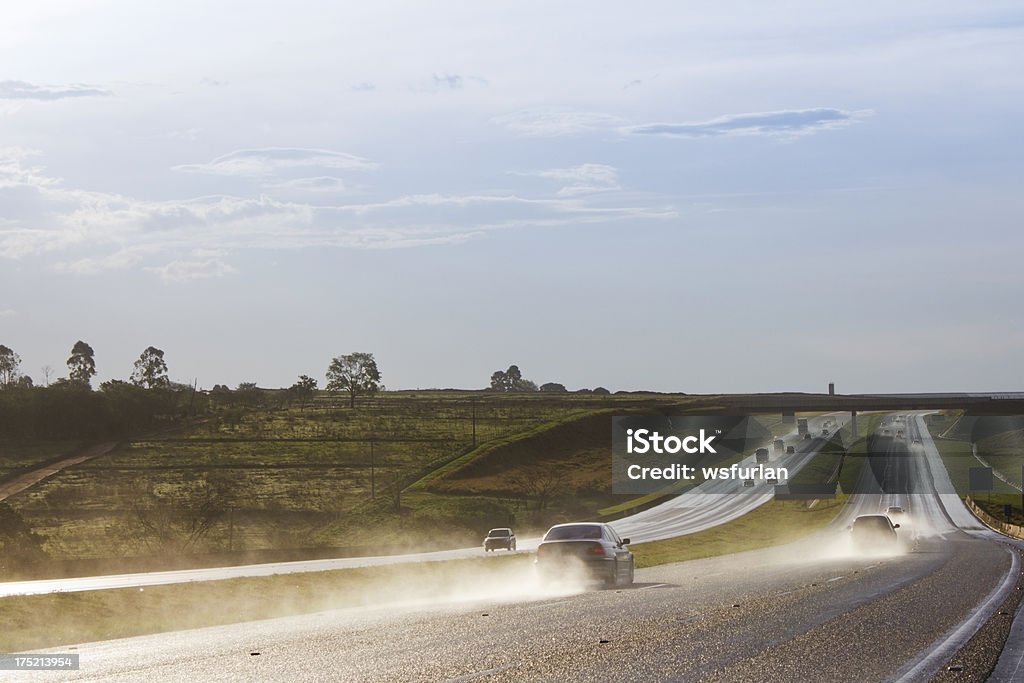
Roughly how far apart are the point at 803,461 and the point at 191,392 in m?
83.8

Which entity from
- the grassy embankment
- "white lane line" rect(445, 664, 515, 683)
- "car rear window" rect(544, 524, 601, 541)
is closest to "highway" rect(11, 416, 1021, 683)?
"white lane line" rect(445, 664, 515, 683)

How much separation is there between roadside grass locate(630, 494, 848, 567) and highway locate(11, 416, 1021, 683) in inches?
851

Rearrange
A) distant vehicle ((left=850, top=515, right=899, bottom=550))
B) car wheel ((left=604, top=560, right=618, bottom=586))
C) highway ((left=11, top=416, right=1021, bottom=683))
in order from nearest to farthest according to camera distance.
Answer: highway ((left=11, top=416, right=1021, bottom=683)) < car wheel ((left=604, top=560, right=618, bottom=586)) < distant vehicle ((left=850, top=515, right=899, bottom=550))

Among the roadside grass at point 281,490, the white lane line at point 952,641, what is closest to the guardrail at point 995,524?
the roadside grass at point 281,490

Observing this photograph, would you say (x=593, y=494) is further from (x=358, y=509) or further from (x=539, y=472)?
(x=358, y=509)

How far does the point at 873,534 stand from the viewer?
5194 cm

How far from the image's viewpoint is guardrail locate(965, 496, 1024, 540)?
2997 inches

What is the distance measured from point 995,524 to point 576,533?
6761 centimetres

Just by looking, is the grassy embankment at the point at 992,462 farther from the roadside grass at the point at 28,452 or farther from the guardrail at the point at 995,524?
the roadside grass at the point at 28,452

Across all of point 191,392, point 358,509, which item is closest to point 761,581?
point 358,509

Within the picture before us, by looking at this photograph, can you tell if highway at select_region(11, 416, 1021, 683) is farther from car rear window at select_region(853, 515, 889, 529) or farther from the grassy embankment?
the grassy embankment

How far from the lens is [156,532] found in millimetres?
77938

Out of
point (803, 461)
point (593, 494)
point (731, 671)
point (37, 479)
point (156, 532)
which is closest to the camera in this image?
point (731, 671)

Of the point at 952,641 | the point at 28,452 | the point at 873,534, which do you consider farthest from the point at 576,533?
the point at 28,452
